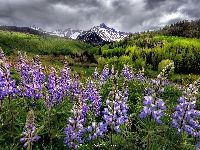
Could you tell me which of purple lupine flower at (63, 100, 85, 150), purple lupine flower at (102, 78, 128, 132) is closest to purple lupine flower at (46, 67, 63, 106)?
purple lupine flower at (63, 100, 85, 150)

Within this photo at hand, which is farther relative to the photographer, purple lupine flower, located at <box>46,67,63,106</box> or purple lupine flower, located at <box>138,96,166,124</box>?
purple lupine flower, located at <box>46,67,63,106</box>

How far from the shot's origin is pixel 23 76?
21.3 ft

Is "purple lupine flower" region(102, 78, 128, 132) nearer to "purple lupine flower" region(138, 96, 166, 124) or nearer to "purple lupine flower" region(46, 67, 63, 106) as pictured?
"purple lupine flower" region(138, 96, 166, 124)

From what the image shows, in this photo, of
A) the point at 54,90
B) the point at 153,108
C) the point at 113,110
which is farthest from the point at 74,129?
the point at 54,90

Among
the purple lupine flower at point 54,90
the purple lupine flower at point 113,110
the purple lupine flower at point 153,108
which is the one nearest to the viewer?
the purple lupine flower at point 153,108

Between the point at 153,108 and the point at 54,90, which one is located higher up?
the point at 54,90

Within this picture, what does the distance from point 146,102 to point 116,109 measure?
25.5 inches

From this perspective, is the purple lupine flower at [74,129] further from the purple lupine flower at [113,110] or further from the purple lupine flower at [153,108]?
the purple lupine flower at [153,108]

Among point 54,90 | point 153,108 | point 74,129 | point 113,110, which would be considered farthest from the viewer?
point 54,90

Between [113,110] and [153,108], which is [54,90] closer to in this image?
[113,110]

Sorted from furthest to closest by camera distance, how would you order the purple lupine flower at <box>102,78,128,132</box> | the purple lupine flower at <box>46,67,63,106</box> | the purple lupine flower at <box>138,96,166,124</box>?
the purple lupine flower at <box>46,67,63,106</box> < the purple lupine flower at <box>102,78,128,132</box> < the purple lupine flower at <box>138,96,166,124</box>

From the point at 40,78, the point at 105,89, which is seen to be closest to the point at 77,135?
the point at 40,78

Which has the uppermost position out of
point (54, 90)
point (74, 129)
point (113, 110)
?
point (54, 90)

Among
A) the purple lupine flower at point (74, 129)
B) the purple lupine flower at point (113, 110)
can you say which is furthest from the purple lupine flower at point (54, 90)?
the purple lupine flower at point (113, 110)
